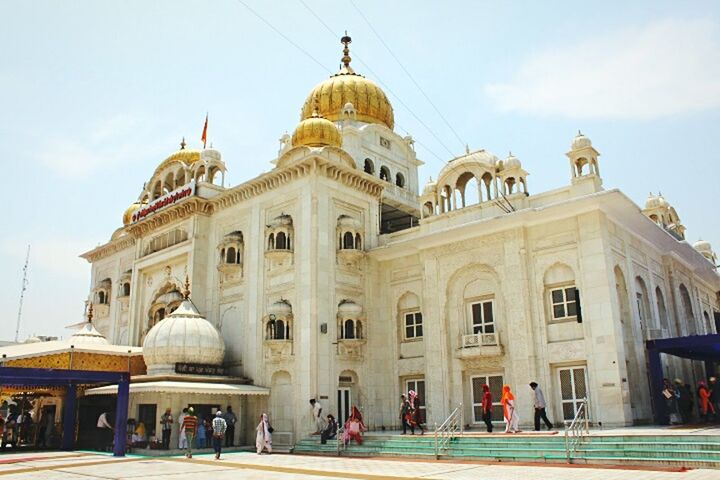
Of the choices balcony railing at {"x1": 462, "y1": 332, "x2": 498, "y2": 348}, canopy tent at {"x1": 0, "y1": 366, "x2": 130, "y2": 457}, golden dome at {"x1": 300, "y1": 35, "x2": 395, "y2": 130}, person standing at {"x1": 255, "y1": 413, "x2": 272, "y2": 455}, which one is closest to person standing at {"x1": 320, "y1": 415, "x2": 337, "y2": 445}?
person standing at {"x1": 255, "y1": 413, "x2": 272, "y2": 455}

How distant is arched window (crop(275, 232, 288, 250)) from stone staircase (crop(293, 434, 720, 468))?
8629mm

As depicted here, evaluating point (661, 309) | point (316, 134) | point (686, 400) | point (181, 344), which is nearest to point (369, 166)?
point (316, 134)

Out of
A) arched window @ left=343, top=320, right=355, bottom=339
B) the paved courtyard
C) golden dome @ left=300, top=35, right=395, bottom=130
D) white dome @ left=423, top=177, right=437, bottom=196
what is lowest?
the paved courtyard

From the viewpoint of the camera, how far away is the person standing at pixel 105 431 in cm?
2339

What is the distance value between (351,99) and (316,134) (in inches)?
265

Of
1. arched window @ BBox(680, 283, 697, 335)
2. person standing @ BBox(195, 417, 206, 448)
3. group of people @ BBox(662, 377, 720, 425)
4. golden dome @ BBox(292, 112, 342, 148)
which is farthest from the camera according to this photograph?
arched window @ BBox(680, 283, 697, 335)

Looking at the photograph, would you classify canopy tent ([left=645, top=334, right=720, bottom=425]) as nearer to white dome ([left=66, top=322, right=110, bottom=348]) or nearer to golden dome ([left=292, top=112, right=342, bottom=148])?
golden dome ([left=292, top=112, right=342, bottom=148])

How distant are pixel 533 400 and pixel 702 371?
12.2 metres

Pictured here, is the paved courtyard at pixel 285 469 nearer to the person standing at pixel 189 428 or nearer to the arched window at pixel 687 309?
the person standing at pixel 189 428

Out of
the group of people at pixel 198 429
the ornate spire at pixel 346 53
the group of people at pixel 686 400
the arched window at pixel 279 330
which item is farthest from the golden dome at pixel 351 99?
the group of people at pixel 686 400

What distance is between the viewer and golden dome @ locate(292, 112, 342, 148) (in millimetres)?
27584

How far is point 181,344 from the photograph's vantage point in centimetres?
2366

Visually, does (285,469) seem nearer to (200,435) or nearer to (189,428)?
(189,428)

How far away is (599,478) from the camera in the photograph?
1132cm
